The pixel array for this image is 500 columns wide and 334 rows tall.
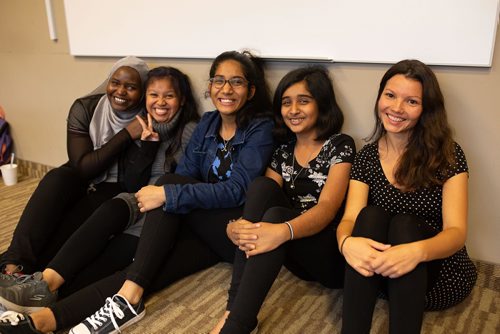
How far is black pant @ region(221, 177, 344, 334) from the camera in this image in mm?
1296

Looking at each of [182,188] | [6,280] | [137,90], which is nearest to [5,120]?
[137,90]

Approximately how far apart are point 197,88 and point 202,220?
2.58ft

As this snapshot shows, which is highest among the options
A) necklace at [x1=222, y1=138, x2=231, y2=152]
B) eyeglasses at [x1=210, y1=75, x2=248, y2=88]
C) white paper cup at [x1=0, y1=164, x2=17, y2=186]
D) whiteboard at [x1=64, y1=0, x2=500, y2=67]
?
whiteboard at [x1=64, y1=0, x2=500, y2=67]

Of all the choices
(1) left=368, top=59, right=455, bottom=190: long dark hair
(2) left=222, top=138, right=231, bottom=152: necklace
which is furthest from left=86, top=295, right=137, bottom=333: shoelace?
(1) left=368, top=59, right=455, bottom=190: long dark hair

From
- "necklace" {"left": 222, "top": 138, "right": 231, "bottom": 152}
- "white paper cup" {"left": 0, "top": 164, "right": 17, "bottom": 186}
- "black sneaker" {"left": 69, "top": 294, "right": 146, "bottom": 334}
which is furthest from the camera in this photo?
"white paper cup" {"left": 0, "top": 164, "right": 17, "bottom": 186}

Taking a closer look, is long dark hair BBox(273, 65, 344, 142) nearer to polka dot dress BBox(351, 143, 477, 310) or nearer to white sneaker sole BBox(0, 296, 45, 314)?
polka dot dress BBox(351, 143, 477, 310)

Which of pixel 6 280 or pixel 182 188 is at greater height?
pixel 182 188

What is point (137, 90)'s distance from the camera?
1999 mm

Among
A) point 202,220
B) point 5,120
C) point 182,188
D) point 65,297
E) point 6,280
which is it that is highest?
point 5,120

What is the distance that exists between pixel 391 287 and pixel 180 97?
125 cm

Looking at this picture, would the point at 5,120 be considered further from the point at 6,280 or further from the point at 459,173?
the point at 459,173

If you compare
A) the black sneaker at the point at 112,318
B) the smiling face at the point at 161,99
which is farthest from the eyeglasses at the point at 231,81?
the black sneaker at the point at 112,318

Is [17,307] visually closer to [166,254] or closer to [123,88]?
[166,254]

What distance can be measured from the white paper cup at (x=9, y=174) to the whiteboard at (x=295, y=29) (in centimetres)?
102
